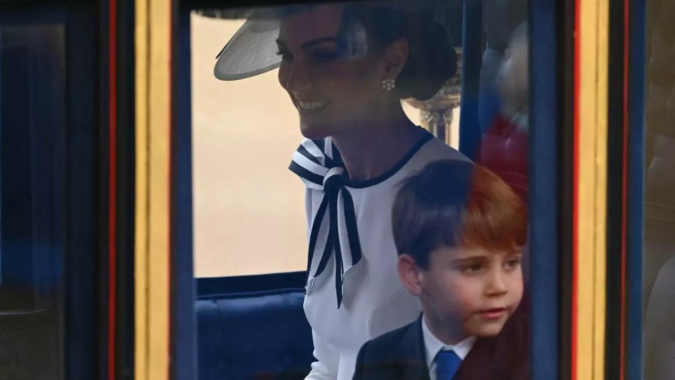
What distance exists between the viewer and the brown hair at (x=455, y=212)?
164 centimetres

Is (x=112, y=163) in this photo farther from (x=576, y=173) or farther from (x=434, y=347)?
(x=576, y=173)

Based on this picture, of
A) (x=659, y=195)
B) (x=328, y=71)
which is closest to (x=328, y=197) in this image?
(x=328, y=71)

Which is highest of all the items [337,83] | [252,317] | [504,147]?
[337,83]

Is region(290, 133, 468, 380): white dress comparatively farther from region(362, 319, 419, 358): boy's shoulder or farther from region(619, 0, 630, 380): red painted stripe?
region(619, 0, 630, 380): red painted stripe

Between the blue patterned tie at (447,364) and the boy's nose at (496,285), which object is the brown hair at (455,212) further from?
the blue patterned tie at (447,364)

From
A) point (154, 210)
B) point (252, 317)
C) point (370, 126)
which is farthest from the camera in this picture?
point (252, 317)

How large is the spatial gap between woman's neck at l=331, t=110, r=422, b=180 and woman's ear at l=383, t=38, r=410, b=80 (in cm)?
8

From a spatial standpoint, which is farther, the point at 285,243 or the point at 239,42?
the point at 285,243

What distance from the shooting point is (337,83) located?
166 cm

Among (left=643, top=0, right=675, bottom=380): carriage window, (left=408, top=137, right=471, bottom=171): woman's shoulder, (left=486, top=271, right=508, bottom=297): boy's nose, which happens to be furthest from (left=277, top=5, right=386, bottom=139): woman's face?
(left=643, top=0, right=675, bottom=380): carriage window

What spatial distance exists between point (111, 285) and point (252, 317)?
1.04 ft

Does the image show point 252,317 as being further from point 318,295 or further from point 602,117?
point 602,117

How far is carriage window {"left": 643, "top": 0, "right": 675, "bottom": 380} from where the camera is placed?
5.43 ft

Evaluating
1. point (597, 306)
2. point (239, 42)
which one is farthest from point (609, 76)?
point (239, 42)
